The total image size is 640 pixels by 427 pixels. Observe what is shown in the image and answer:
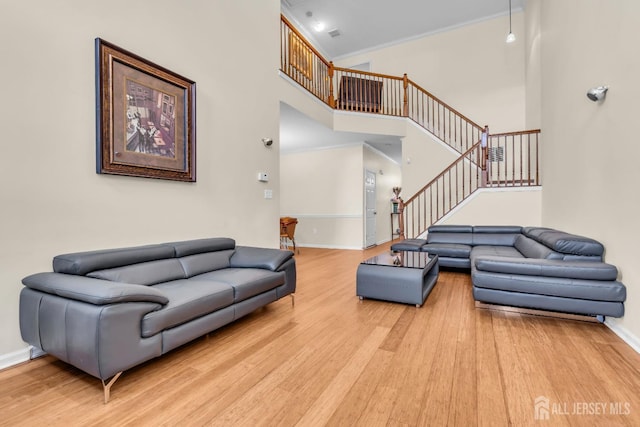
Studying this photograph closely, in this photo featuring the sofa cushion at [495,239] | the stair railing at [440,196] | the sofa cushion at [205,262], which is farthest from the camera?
the stair railing at [440,196]

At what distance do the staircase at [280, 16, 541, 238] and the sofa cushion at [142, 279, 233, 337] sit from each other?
3841 mm

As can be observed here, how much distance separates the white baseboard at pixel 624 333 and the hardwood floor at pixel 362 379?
0.05 meters

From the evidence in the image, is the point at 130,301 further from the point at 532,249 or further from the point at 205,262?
the point at 532,249

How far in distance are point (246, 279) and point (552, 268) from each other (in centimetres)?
266

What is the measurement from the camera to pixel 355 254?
6.60m

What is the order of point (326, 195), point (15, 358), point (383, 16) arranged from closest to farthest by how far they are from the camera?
1. point (15, 358)
2. point (383, 16)
3. point (326, 195)

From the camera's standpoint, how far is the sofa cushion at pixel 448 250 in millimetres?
4434

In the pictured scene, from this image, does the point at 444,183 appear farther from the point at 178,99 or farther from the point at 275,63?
the point at 178,99

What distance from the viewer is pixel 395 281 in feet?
10.1

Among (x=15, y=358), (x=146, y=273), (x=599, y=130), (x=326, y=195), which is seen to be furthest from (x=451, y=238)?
(x=15, y=358)

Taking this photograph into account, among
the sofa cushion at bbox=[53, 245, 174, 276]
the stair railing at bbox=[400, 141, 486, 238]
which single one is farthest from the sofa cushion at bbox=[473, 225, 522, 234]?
the sofa cushion at bbox=[53, 245, 174, 276]

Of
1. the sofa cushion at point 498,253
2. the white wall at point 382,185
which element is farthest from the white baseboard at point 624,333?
the white wall at point 382,185

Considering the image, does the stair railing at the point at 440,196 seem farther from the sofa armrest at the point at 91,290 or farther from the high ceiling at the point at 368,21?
the sofa armrest at the point at 91,290

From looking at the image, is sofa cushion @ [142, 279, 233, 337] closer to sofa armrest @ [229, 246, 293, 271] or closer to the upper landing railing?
sofa armrest @ [229, 246, 293, 271]
